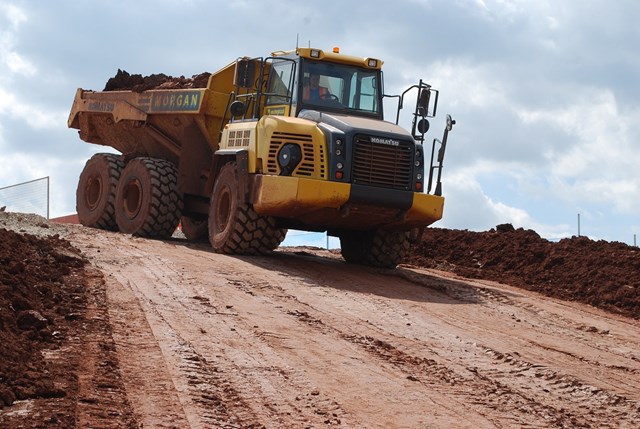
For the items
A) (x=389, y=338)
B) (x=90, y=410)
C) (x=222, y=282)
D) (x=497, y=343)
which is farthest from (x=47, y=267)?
(x=90, y=410)

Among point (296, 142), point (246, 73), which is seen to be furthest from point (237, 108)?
point (296, 142)

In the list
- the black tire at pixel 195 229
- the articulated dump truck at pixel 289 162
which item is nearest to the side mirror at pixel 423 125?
the articulated dump truck at pixel 289 162

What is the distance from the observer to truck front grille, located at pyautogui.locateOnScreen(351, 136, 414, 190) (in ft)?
46.3

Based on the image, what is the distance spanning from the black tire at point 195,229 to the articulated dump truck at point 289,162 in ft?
5.37

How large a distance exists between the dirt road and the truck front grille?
131cm

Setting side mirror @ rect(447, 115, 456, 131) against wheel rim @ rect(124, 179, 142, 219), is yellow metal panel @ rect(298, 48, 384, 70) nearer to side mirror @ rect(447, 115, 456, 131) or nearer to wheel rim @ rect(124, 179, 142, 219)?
side mirror @ rect(447, 115, 456, 131)

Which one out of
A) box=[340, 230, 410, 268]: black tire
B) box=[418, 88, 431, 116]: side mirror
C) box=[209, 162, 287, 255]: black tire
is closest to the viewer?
box=[209, 162, 287, 255]: black tire

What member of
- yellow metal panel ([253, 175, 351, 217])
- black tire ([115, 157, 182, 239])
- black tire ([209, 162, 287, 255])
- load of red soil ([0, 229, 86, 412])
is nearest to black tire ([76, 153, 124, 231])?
black tire ([115, 157, 182, 239])

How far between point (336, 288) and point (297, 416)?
6335mm

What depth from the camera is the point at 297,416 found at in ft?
21.4

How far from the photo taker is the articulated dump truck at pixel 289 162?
1412cm

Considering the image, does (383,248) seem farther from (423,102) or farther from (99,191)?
(99,191)

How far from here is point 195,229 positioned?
66.9 feet

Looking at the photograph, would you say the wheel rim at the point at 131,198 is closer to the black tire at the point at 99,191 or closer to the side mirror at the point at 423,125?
the black tire at the point at 99,191
